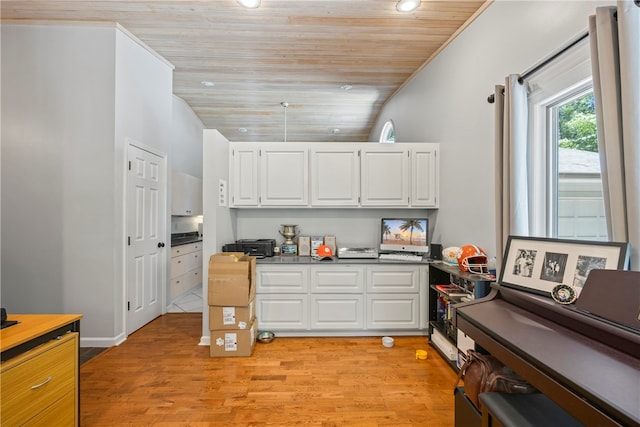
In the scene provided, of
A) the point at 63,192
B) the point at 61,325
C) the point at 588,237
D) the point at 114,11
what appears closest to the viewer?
the point at 61,325

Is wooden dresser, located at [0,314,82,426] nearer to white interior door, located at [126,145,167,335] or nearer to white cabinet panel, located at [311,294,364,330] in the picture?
white interior door, located at [126,145,167,335]

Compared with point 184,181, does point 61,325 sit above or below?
below

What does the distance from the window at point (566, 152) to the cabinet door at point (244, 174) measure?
252cm

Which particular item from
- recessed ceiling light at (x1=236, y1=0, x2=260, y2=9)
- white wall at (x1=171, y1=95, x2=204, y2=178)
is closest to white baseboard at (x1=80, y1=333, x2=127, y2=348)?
white wall at (x1=171, y1=95, x2=204, y2=178)

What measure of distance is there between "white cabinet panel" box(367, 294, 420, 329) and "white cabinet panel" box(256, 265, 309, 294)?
2.35ft

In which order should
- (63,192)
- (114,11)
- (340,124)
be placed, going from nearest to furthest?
(114,11) → (63,192) → (340,124)

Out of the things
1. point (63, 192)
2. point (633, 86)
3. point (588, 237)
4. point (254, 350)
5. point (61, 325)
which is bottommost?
point (254, 350)

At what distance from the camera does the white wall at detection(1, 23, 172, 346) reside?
284cm

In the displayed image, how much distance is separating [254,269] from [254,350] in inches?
29.8

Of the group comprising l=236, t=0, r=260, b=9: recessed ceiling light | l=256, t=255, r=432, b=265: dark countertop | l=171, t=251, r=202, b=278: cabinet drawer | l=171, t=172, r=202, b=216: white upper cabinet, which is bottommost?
l=171, t=251, r=202, b=278: cabinet drawer

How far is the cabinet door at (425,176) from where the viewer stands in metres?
3.31

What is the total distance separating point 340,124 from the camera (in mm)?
6172

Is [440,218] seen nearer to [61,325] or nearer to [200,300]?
[61,325]

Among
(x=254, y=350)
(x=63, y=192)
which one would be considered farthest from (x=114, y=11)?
(x=254, y=350)
